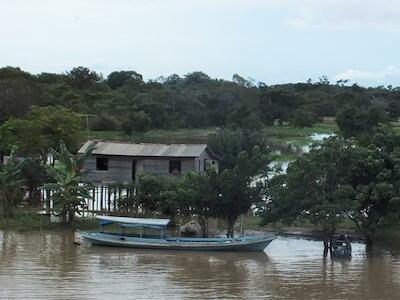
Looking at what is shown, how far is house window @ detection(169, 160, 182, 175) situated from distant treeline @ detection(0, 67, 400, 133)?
17.7 m

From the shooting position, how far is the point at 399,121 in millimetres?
76375

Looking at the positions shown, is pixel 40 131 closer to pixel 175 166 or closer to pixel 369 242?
pixel 175 166

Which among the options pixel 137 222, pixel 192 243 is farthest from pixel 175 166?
pixel 192 243

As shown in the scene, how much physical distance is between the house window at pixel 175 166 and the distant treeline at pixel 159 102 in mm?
17743

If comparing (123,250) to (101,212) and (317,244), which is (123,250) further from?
(317,244)

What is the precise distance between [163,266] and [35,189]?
34.4 ft

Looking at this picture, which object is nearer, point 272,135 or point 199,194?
point 199,194

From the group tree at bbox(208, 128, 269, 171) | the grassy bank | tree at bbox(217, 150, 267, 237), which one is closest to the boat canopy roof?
tree at bbox(217, 150, 267, 237)

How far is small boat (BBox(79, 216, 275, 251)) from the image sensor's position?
22.8 metres

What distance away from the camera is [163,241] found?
75.4 feet

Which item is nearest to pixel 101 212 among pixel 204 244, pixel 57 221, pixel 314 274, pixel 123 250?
pixel 57 221

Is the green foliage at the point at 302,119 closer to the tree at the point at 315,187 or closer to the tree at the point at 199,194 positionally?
the tree at the point at 199,194

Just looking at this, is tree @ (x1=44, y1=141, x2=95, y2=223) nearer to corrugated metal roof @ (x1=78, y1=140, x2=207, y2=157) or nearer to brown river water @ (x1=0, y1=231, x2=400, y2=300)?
brown river water @ (x1=0, y1=231, x2=400, y2=300)

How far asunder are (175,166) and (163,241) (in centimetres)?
1332
